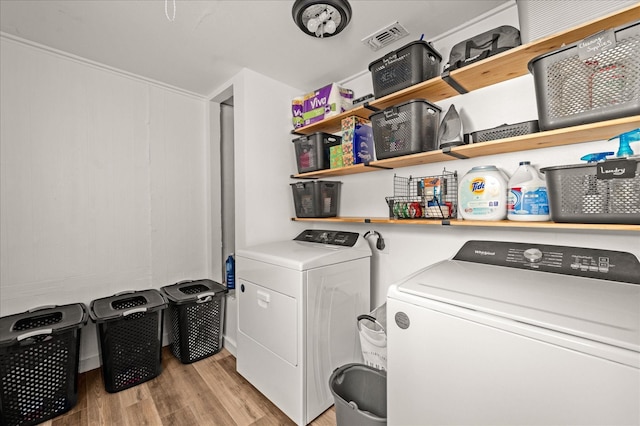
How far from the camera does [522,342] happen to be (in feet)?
2.59

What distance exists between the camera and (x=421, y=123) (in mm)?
1563

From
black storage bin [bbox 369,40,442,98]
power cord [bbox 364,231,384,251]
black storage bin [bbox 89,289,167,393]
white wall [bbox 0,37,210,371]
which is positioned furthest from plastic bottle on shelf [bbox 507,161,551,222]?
white wall [bbox 0,37,210,371]

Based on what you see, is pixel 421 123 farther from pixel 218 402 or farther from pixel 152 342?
pixel 152 342

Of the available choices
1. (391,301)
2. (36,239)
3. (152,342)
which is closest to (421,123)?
(391,301)

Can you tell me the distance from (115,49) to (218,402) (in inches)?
104

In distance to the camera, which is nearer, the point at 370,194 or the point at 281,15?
the point at 281,15

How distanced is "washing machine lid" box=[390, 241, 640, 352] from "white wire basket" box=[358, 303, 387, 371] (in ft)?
1.92

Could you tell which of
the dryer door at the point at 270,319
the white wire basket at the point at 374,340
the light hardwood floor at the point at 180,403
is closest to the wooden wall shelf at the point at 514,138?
the white wire basket at the point at 374,340

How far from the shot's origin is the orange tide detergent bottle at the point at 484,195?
1.35 meters

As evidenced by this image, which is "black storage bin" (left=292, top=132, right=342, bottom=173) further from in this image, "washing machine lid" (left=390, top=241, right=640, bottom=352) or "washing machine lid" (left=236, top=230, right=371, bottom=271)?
"washing machine lid" (left=390, top=241, right=640, bottom=352)

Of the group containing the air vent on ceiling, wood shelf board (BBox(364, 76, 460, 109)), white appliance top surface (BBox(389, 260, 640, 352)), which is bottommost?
white appliance top surface (BBox(389, 260, 640, 352))

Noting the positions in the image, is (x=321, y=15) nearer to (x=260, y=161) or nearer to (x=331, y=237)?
(x=260, y=161)

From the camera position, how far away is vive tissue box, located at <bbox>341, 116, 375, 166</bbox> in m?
1.98

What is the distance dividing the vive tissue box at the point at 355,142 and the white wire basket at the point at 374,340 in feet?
3.64
